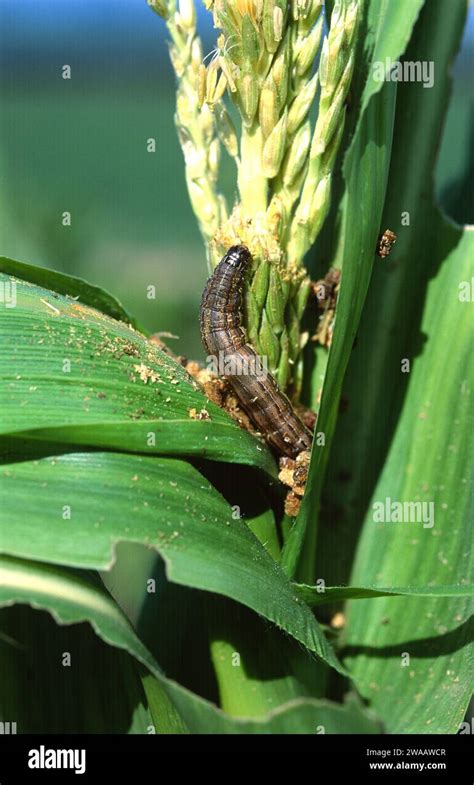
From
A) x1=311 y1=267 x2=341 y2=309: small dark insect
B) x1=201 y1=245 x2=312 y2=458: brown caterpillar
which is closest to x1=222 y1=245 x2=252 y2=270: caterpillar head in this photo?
x1=201 y1=245 x2=312 y2=458: brown caterpillar

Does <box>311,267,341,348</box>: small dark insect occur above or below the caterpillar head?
below

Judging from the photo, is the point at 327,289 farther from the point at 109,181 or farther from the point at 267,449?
the point at 109,181

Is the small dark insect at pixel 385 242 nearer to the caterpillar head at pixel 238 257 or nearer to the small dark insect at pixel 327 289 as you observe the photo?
the small dark insect at pixel 327 289

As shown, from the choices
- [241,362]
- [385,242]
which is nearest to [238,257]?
[241,362]

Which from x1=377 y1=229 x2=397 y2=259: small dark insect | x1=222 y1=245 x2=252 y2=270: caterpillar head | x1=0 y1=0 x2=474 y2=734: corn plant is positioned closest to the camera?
x1=0 y1=0 x2=474 y2=734: corn plant

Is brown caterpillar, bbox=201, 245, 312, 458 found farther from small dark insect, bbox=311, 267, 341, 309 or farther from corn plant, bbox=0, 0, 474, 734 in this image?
small dark insect, bbox=311, 267, 341, 309

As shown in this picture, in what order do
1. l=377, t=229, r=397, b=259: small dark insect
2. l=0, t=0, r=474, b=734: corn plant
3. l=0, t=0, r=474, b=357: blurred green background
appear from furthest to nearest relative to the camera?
l=0, t=0, r=474, b=357: blurred green background, l=377, t=229, r=397, b=259: small dark insect, l=0, t=0, r=474, b=734: corn plant
